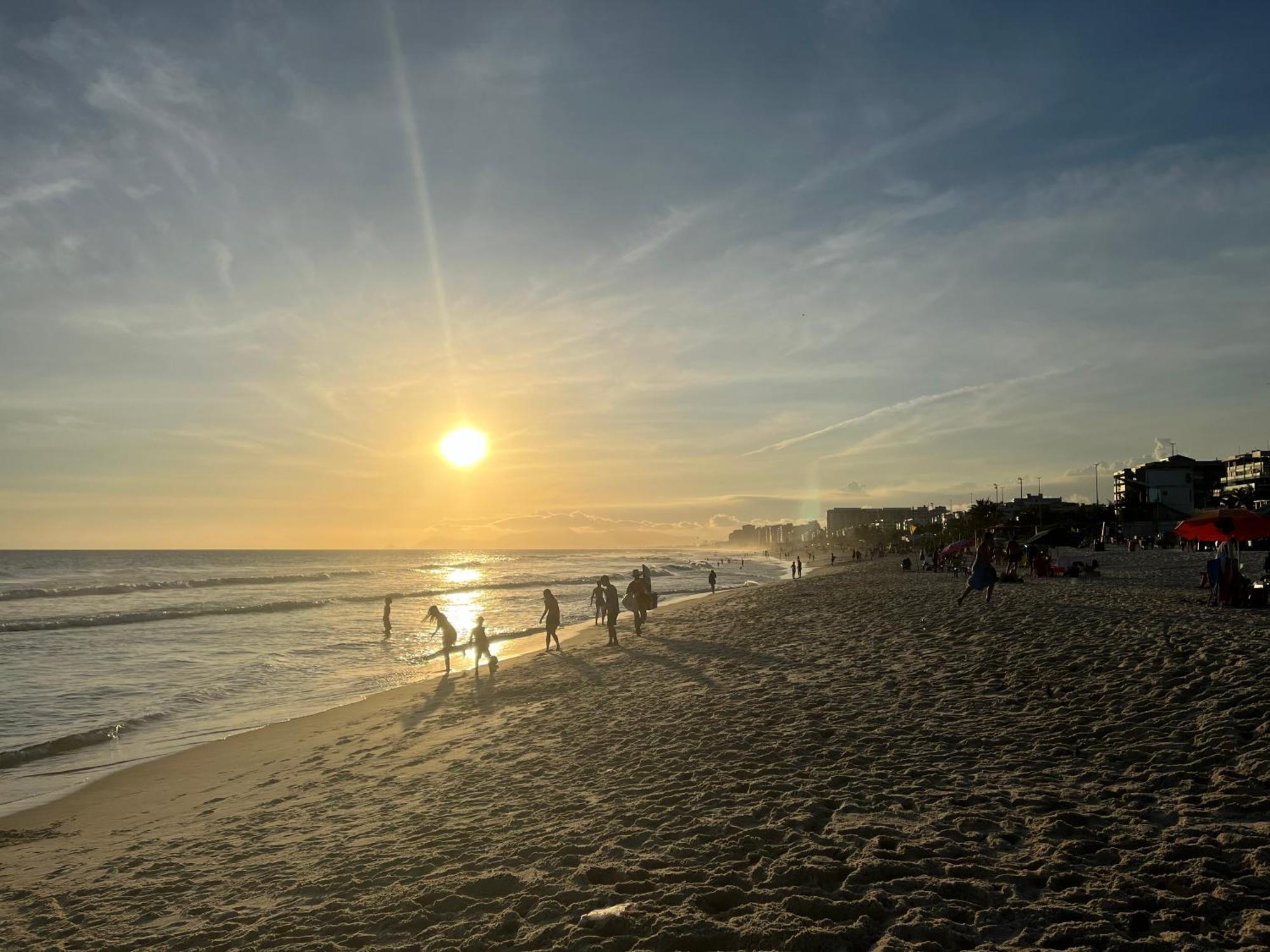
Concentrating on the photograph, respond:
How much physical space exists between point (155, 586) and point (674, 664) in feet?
213

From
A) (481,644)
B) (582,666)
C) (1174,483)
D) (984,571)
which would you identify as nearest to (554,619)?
(481,644)

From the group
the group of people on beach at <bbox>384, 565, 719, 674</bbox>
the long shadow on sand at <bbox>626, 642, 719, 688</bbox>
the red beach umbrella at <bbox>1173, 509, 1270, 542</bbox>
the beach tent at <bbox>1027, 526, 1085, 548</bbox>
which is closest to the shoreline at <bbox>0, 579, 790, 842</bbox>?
the group of people on beach at <bbox>384, 565, 719, 674</bbox>

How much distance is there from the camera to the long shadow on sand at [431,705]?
42.1 ft

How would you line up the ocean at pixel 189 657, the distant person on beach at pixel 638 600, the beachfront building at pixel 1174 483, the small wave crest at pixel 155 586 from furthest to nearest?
the beachfront building at pixel 1174 483 < the small wave crest at pixel 155 586 < the distant person on beach at pixel 638 600 < the ocean at pixel 189 657

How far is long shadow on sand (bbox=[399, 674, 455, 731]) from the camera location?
505 inches

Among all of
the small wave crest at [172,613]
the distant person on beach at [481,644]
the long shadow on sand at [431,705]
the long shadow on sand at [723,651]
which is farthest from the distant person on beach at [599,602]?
the long shadow on sand at [431,705]

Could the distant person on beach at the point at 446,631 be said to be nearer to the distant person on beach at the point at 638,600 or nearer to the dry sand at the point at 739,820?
the distant person on beach at the point at 638,600

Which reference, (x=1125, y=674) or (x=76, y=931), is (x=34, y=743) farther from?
(x=1125, y=674)

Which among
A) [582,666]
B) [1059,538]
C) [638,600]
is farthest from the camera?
[1059,538]

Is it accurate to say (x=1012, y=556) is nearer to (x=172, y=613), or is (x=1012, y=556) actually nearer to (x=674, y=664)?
(x=674, y=664)

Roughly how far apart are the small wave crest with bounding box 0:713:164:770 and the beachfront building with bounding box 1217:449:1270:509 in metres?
113

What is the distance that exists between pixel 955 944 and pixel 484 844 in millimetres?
3891

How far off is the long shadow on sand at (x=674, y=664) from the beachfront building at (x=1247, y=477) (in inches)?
4074

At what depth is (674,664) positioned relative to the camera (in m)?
15.4
